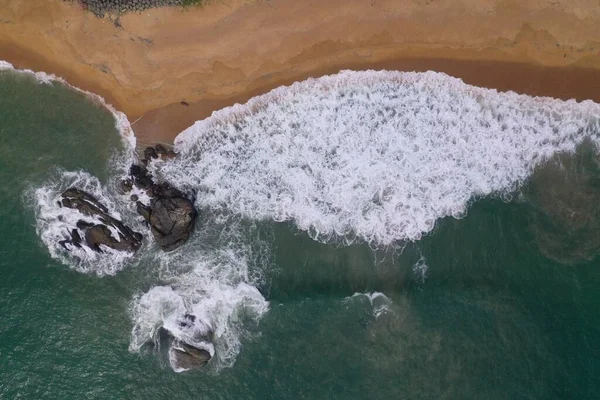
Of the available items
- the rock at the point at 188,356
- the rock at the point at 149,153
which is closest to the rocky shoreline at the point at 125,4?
the rock at the point at 149,153

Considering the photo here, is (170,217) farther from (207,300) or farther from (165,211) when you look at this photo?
(207,300)

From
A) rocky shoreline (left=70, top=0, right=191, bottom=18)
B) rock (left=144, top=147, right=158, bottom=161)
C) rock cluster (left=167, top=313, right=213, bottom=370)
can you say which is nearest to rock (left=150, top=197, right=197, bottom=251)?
rock (left=144, top=147, right=158, bottom=161)

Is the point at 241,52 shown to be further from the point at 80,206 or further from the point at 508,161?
the point at 508,161

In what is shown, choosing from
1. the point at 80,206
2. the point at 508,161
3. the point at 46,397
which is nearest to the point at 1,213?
the point at 80,206

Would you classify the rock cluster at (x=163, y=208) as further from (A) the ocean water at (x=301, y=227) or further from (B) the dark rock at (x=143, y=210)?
(A) the ocean water at (x=301, y=227)

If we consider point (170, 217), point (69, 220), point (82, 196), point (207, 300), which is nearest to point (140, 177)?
point (170, 217)
